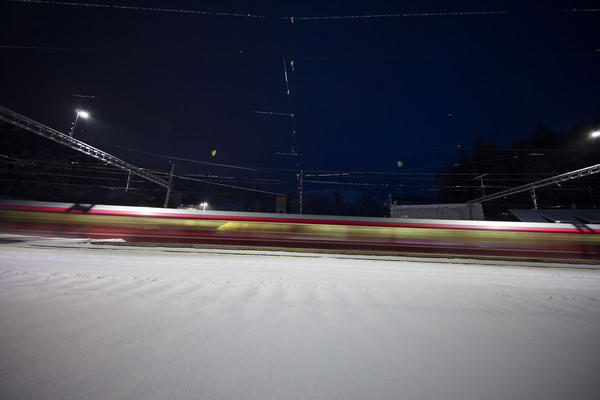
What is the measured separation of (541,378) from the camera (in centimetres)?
98

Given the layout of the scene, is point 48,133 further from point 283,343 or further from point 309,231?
point 283,343

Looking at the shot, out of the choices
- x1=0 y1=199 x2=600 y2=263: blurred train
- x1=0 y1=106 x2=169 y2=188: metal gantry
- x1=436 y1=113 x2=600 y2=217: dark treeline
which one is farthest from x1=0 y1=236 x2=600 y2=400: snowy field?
x1=436 y1=113 x2=600 y2=217: dark treeline

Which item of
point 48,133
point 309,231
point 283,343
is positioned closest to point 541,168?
point 309,231

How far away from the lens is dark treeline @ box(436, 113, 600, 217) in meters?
20.3

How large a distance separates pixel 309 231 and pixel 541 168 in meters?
30.9

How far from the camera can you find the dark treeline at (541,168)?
20297 mm

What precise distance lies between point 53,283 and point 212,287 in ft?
5.06

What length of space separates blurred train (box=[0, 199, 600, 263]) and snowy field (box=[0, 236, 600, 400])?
15.7 feet

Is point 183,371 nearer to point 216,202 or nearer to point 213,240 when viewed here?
point 213,240

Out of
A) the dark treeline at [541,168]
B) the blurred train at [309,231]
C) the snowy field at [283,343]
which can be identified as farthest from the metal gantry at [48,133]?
the dark treeline at [541,168]

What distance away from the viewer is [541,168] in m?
22.5

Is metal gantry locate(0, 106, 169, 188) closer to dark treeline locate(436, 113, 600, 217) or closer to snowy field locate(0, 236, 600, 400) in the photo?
snowy field locate(0, 236, 600, 400)

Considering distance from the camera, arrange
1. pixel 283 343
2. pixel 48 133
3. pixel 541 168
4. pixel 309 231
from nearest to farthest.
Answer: pixel 283 343, pixel 309 231, pixel 48 133, pixel 541 168

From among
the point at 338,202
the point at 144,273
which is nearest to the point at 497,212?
the point at 144,273
